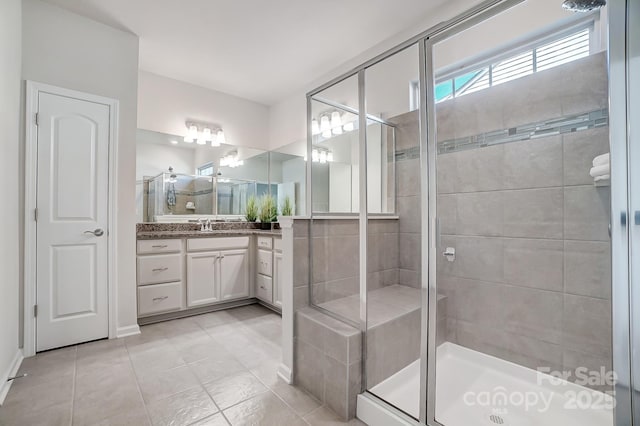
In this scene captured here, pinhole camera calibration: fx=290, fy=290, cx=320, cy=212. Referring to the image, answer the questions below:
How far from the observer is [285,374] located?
182 centimetres

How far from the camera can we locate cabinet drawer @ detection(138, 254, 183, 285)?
2731 mm

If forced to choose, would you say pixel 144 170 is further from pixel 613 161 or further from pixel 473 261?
pixel 613 161

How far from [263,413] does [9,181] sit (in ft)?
7.01

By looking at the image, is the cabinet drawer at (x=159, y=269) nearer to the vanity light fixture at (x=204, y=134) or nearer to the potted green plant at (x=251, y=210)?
the potted green plant at (x=251, y=210)

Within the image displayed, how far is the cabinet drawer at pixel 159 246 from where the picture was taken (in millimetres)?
2741

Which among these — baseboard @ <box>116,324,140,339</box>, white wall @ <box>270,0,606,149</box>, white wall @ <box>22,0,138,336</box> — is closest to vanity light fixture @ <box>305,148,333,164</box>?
white wall @ <box>270,0,606,149</box>

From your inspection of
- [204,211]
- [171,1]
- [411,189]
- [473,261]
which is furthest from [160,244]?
[473,261]

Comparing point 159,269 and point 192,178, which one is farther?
point 192,178

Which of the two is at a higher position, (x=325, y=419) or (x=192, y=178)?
(x=192, y=178)

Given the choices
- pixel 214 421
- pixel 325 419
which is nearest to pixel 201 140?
pixel 214 421

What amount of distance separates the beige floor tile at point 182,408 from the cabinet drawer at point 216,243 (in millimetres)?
1579

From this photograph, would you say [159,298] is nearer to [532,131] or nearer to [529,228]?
[529,228]

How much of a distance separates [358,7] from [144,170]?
8.83 ft

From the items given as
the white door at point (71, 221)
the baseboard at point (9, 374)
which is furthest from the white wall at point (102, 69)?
the baseboard at point (9, 374)
